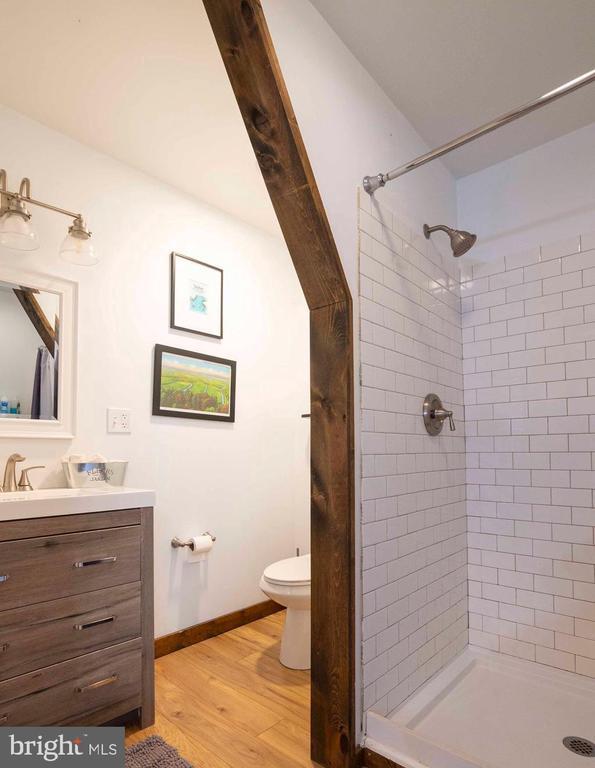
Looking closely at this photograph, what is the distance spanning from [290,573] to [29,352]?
1530 mm

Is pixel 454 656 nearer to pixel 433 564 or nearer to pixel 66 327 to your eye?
pixel 433 564

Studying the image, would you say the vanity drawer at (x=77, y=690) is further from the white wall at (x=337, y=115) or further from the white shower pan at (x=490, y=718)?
the white wall at (x=337, y=115)

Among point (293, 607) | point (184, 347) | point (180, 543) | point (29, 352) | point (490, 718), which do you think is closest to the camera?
point (490, 718)

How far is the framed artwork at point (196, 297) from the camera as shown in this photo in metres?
2.51

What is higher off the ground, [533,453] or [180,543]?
[533,453]

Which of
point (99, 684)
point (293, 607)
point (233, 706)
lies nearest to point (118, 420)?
point (99, 684)

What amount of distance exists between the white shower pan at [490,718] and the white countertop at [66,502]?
3.55ft

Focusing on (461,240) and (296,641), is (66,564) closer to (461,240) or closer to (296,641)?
(296,641)

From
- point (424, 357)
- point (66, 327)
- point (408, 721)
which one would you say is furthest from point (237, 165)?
point (408, 721)

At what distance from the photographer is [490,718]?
174 cm

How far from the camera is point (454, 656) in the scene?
82.7 inches

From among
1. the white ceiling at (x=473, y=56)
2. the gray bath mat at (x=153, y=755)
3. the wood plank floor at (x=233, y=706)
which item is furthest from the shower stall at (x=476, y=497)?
the gray bath mat at (x=153, y=755)

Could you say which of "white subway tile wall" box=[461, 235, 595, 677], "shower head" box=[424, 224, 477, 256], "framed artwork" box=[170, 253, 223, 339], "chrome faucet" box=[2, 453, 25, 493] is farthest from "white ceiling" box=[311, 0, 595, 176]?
"chrome faucet" box=[2, 453, 25, 493]

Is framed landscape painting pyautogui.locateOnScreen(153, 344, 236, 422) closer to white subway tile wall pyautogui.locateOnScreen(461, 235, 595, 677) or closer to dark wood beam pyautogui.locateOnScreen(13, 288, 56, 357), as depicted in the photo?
dark wood beam pyautogui.locateOnScreen(13, 288, 56, 357)
